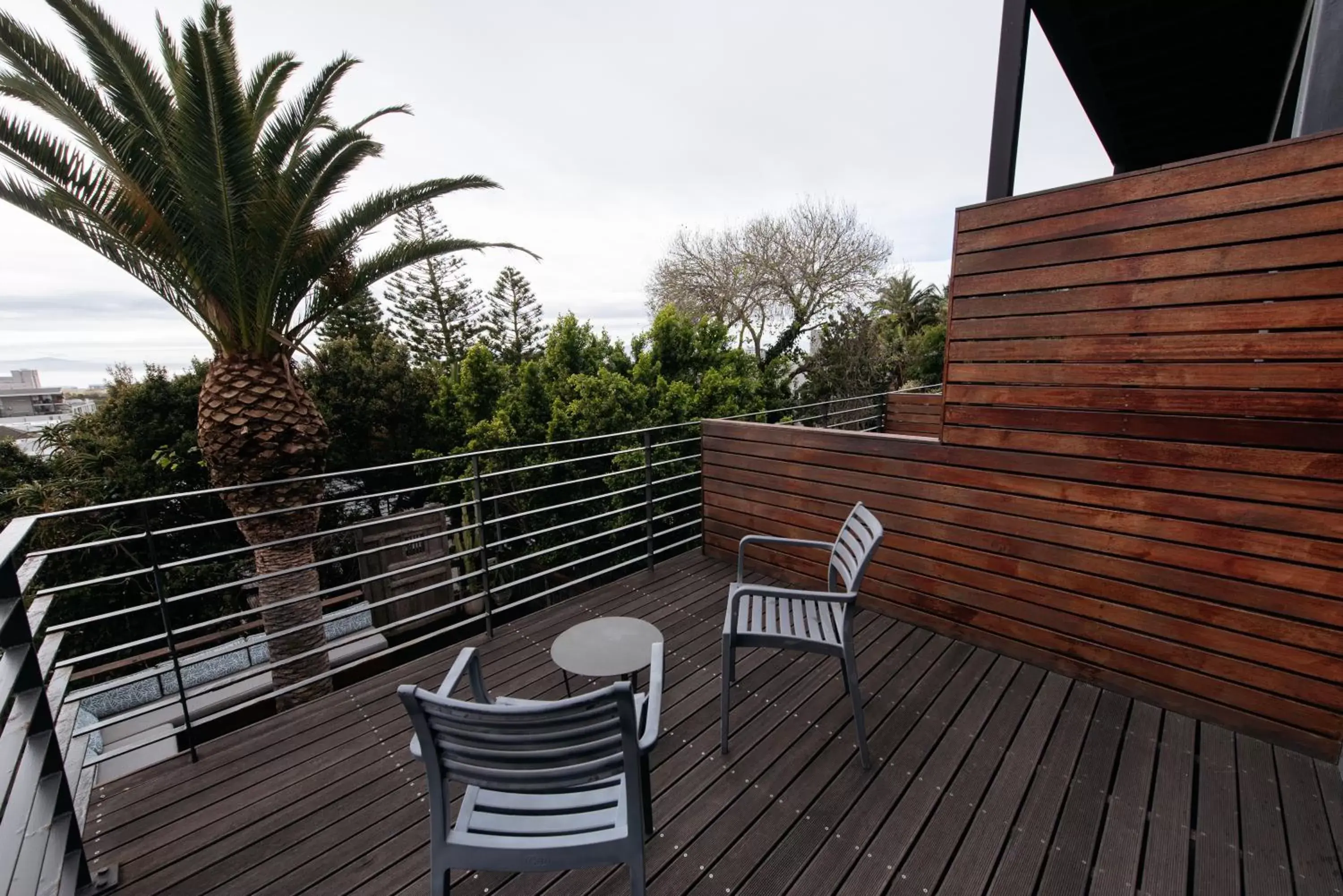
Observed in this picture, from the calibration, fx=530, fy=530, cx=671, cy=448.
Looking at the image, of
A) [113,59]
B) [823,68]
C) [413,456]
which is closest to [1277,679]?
[113,59]

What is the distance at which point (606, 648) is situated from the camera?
77.0 inches

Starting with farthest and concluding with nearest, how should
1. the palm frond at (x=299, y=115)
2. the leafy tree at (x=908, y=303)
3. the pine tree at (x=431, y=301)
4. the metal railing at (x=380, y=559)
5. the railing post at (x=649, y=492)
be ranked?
the pine tree at (x=431, y=301) < the leafy tree at (x=908, y=303) < the metal railing at (x=380, y=559) < the palm frond at (x=299, y=115) < the railing post at (x=649, y=492)

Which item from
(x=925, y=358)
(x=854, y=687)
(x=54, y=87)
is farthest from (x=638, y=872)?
(x=925, y=358)

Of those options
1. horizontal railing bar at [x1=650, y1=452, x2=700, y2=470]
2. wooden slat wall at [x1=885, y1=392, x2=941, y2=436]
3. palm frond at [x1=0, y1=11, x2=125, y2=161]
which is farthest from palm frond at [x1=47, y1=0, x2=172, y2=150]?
wooden slat wall at [x1=885, y1=392, x2=941, y2=436]

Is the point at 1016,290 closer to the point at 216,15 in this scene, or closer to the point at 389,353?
the point at 216,15

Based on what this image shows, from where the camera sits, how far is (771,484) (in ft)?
11.3

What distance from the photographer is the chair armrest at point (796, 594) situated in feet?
5.89

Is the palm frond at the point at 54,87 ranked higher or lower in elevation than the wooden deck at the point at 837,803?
higher

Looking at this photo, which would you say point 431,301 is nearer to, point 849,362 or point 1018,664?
point 849,362

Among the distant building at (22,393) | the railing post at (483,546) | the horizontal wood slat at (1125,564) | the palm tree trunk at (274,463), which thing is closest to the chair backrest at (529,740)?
the railing post at (483,546)

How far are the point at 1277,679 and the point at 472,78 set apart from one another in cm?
898

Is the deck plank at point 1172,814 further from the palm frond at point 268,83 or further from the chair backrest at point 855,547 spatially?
the palm frond at point 268,83

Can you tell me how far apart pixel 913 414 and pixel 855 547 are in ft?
15.8

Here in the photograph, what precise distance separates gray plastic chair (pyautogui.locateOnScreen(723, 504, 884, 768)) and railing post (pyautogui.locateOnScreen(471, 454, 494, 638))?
4.54 ft
